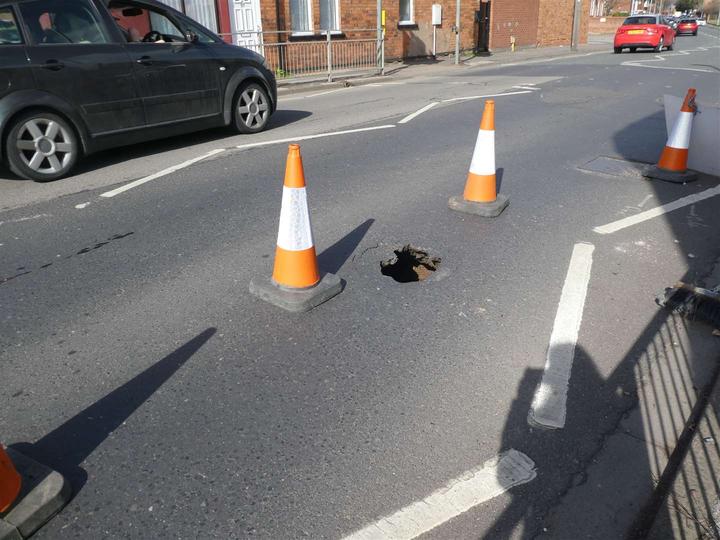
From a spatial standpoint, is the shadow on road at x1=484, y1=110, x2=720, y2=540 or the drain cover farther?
the drain cover

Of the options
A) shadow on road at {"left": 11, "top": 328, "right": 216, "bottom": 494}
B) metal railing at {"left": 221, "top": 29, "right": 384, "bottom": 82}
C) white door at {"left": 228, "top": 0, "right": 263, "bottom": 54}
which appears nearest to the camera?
shadow on road at {"left": 11, "top": 328, "right": 216, "bottom": 494}

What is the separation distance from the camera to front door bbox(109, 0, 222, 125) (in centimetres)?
705

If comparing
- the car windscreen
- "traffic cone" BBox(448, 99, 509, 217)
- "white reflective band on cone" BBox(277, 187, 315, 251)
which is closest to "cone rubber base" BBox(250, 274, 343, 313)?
"white reflective band on cone" BBox(277, 187, 315, 251)

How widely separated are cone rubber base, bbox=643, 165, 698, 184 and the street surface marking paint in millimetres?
292

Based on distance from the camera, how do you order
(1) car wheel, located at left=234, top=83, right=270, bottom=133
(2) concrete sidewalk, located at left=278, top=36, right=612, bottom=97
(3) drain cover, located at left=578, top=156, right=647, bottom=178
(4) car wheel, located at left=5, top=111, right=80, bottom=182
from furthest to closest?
1. (2) concrete sidewalk, located at left=278, top=36, right=612, bottom=97
2. (1) car wheel, located at left=234, top=83, right=270, bottom=133
3. (3) drain cover, located at left=578, top=156, right=647, bottom=178
4. (4) car wheel, located at left=5, top=111, right=80, bottom=182

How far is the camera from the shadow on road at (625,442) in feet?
7.21

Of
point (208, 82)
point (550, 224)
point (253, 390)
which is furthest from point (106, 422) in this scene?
point (208, 82)

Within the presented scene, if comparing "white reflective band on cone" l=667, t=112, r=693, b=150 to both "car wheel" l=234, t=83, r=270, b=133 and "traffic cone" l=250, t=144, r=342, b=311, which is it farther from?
"car wheel" l=234, t=83, r=270, b=133

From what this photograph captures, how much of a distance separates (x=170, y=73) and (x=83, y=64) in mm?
1109

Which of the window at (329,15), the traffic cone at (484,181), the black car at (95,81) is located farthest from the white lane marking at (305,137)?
the window at (329,15)

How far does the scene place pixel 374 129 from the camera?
8.89 m

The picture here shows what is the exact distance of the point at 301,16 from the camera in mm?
17844

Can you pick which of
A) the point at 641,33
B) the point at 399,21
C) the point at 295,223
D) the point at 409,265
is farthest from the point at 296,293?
the point at 641,33

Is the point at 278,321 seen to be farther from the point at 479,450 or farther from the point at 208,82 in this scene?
the point at 208,82
